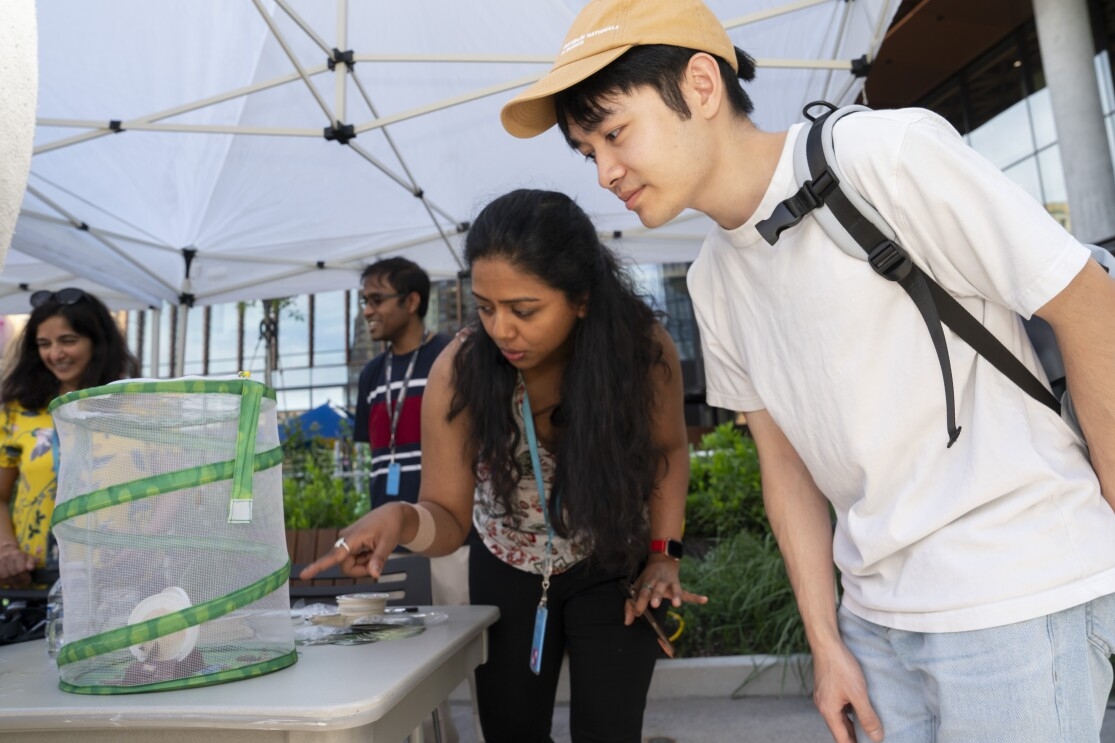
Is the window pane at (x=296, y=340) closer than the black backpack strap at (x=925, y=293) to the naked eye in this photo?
No

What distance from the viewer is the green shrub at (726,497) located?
6.01 metres

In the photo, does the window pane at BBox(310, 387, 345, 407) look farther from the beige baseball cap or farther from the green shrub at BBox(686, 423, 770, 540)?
the beige baseball cap

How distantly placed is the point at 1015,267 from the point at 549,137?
206 inches

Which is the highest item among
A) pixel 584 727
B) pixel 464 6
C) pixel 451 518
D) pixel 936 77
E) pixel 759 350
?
pixel 936 77

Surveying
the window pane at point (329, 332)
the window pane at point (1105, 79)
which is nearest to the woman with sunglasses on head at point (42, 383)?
the window pane at point (1105, 79)

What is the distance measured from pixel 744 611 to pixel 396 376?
215cm

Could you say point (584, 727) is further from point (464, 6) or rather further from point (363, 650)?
point (464, 6)

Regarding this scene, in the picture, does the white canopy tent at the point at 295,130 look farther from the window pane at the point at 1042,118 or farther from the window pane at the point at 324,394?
the window pane at the point at 324,394

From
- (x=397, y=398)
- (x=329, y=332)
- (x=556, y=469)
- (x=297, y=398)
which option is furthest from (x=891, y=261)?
(x=297, y=398)

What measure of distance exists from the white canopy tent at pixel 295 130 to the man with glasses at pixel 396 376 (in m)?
0.91

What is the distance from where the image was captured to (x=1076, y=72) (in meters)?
8.45

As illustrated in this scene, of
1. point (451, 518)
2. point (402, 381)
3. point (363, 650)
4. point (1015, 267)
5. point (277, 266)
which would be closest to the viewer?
point (1015, 267)

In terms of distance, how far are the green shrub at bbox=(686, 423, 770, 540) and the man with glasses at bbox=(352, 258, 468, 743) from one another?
2.12 metres

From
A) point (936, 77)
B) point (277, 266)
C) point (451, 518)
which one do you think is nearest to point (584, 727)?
point (451, 518)
